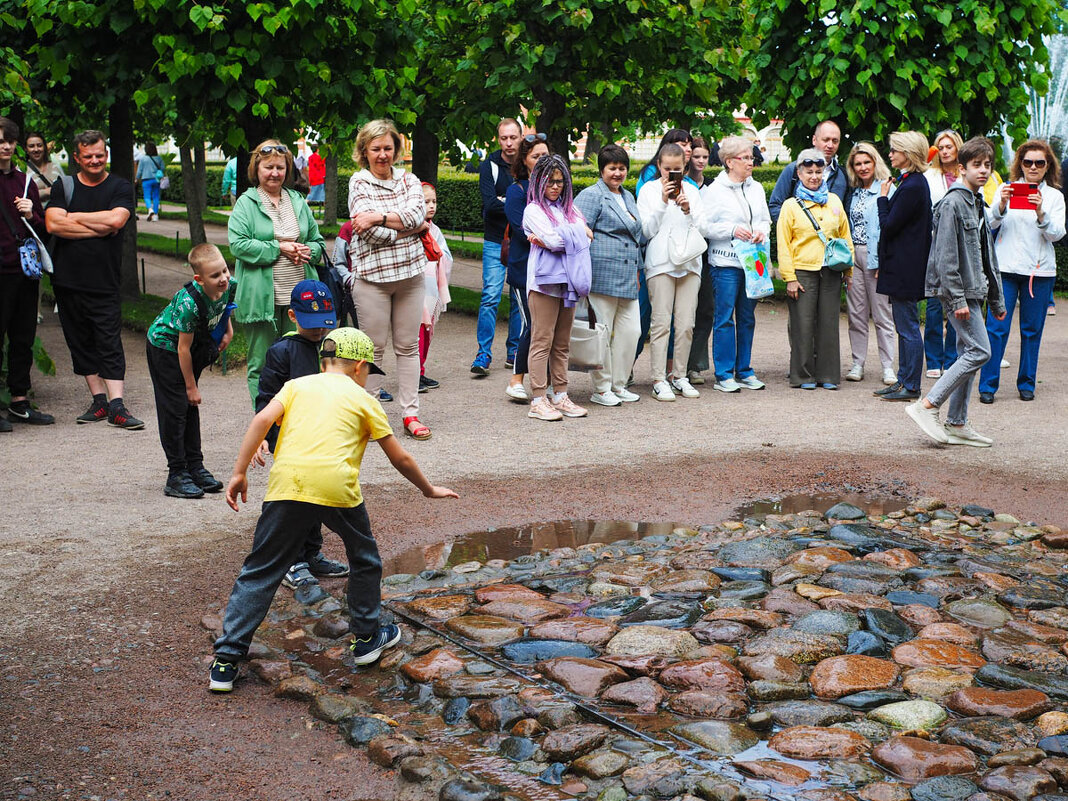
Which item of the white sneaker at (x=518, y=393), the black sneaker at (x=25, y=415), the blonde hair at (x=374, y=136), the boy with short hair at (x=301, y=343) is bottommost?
the black sneaker at (x=25, y=415)

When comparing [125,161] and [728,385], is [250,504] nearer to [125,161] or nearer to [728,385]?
[728,385]

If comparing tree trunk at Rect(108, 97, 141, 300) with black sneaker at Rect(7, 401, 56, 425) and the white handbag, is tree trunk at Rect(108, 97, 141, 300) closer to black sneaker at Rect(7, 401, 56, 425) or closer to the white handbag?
black sneaker at Rect(7, 401, 56, 425)

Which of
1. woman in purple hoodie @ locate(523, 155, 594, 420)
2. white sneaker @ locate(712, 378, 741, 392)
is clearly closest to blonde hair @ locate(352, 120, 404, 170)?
woman in purple hoodie @ locate(523, 155, 594, 420)

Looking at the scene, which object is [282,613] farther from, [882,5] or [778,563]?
[882,5]

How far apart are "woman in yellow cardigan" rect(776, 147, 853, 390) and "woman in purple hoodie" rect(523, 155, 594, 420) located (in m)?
1.99

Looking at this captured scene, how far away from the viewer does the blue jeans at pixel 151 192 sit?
99.5 feet

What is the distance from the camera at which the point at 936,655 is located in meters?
5.01

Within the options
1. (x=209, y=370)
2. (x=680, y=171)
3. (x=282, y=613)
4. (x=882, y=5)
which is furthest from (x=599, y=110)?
(x=282, y=613)

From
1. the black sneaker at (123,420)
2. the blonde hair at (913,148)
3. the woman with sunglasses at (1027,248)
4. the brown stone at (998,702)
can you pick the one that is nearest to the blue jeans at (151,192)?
the black sneaker at (123,420)

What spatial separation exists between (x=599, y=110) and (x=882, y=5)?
3.23m

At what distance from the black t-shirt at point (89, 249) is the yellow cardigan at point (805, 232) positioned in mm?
5357

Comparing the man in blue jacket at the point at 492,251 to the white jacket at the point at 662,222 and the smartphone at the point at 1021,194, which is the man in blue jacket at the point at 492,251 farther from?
the smartphone at the point at 1021,194

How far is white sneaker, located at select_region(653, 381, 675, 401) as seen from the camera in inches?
409

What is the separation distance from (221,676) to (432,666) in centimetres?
81
